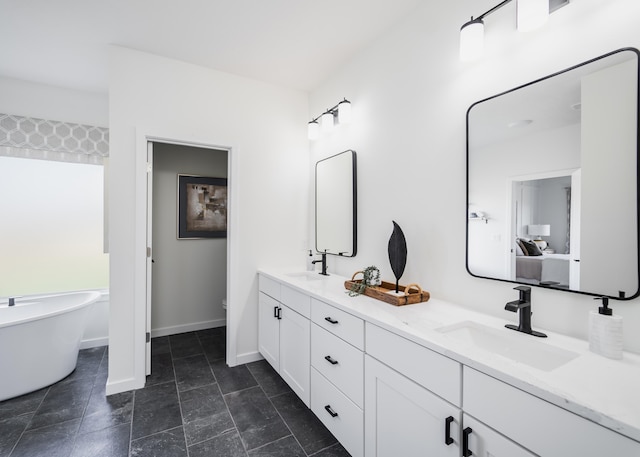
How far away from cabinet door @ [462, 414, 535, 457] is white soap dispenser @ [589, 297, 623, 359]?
49 centimetres

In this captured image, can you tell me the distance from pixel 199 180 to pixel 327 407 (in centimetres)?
295

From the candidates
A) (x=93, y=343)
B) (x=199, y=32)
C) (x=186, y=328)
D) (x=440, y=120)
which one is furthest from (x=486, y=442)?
(x=93, y=343)

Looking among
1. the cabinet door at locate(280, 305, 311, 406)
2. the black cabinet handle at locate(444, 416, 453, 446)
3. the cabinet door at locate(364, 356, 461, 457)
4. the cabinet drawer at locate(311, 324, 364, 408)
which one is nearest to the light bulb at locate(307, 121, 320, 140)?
Result: the cabinet door at locate(280, 305, 311, 406)

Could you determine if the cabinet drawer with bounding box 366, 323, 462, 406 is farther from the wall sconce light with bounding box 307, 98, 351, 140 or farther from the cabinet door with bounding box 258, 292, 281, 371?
the wall sconce light with bounding box 307, 98, 351, 140

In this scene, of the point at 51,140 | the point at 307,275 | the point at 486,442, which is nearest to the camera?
the point at 486,442

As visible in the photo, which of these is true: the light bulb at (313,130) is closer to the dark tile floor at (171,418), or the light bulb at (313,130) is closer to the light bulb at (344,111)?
the light bulb at (344,111)

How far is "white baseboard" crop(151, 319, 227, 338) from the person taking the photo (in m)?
3.57

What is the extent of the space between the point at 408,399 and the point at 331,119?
2.24 meters

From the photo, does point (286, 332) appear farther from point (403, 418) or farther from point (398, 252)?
point (403, 418)

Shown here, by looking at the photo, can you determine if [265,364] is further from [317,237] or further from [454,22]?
[454,22]

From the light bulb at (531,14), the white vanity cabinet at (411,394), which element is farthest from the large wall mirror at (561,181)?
the white vanity cabinet at (411,394)

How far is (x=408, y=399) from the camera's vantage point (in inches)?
49.7

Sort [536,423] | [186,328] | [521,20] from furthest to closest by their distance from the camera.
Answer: [186,328] < [521,20] < [536,423]

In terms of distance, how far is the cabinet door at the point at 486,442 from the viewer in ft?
2.96
